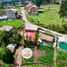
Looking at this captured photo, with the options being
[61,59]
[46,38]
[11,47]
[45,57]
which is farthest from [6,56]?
[46,38]

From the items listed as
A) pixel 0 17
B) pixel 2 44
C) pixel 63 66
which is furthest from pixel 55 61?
pixel 0 17

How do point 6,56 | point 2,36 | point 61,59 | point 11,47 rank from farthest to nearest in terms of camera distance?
point 2,36
point 11,47
point 61,59
point 6,56

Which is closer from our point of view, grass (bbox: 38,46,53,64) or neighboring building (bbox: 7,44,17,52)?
grass (bbox: 38,46,53,64)

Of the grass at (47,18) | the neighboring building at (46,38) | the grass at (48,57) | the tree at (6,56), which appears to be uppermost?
the tree at (6,56)

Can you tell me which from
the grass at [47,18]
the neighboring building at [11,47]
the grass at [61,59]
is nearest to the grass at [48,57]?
the grass at [61,59]

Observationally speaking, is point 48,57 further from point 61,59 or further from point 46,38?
point 46,38

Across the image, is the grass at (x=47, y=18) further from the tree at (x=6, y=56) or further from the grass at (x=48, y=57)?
the tree at (x=6, y=56)

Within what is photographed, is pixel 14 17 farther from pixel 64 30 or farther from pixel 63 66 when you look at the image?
pixel 63 66

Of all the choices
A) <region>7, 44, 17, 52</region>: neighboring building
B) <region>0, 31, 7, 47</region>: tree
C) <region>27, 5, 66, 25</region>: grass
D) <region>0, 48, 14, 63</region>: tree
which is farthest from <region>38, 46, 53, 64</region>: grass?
<region>27, 5, 66, 25</region>: grass

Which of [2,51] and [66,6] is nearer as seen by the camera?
[2,51]

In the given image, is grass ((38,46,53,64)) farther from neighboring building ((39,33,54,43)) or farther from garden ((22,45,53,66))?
neighboring building ((39,33,54,43))

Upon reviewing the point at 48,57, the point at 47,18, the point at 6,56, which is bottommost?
the point at 47,18
